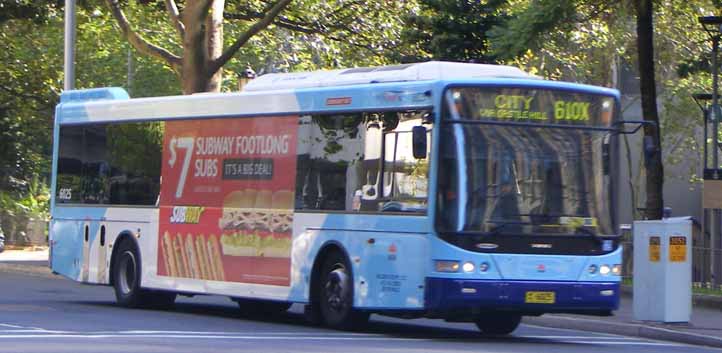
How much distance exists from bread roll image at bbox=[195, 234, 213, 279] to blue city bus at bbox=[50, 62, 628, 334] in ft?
0.07

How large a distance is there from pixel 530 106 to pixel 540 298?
2.17m

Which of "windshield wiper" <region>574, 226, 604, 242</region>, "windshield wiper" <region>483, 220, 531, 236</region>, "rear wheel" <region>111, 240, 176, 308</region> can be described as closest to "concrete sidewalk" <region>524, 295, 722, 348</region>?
"windshield wiper" <region>574, 226, 604, 242</region>

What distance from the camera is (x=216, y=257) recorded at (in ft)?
63.9

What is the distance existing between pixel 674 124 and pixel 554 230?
28745 millimetres

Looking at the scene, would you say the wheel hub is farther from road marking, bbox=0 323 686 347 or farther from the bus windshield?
the bus windshield

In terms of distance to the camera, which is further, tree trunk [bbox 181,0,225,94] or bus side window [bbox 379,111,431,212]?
tree trunk [bbox 181,0,225,94]

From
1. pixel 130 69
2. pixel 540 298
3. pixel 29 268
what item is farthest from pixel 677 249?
pixel 130 69

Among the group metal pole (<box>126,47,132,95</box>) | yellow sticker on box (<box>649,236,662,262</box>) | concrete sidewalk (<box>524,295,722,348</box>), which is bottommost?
concrete sidewalk (<box>524,295,722,348</box>)

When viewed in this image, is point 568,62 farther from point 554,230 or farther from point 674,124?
point 554,230

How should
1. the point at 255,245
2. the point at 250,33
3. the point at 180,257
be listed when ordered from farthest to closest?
the point at 250,33
the point at 180,257
the point at 255,245

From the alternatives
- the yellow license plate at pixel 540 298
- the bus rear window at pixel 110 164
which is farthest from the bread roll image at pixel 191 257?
the yellow license plate at pixel 540 298

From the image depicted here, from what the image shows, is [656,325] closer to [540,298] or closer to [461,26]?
[540,298]

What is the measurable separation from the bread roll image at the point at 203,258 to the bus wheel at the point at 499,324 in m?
3.94

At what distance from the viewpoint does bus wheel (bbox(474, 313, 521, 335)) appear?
58.7 feet
